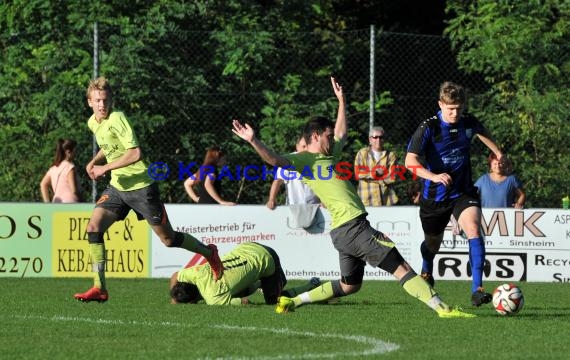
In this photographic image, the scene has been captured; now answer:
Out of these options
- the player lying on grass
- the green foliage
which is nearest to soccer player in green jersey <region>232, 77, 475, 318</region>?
the player lying on grass

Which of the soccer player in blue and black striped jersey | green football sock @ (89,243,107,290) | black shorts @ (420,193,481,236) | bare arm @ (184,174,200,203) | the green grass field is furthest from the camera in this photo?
bare arm @ (184,174,200,203)

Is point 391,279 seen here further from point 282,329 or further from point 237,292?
point 282,329

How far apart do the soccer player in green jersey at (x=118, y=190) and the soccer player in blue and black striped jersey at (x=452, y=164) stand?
199 centimetres

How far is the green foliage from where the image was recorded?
1772 cm

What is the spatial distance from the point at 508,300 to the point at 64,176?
7.81 meters

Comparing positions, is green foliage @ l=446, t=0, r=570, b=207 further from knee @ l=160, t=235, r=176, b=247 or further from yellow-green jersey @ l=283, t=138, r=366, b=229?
yellow-green jersey @ l=283, t=138, r=366, b=229

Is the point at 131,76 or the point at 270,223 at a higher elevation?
the point at 131,76

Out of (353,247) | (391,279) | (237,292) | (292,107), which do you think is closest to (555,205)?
(391,279)

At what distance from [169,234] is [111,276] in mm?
4633

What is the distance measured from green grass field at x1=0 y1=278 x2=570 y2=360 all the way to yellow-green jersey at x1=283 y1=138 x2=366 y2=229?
827 millimetres

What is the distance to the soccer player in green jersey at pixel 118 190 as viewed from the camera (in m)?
11.1

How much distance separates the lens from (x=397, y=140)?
19484mm

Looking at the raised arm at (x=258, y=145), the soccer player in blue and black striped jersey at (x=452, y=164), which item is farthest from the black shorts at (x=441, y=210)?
the raised arm at (x=258, y=145)

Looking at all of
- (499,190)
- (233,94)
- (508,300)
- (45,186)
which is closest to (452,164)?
(508,300)
